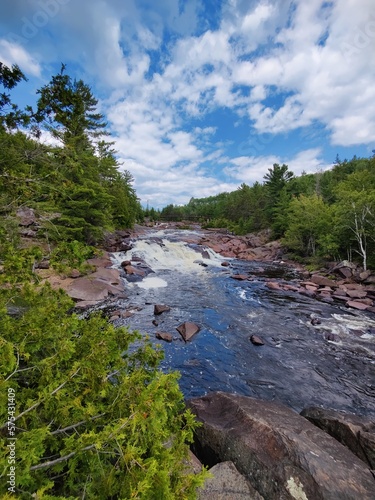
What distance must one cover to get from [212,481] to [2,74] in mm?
8363

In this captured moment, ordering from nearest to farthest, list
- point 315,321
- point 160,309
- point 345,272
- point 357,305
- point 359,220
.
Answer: point 315,321 → point 160,309 → point 357,305 → point 345,272 → point 359,220

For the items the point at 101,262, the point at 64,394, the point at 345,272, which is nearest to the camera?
the point at 64,394

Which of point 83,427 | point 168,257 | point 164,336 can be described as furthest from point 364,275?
point 83,427

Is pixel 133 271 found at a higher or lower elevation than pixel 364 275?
higher

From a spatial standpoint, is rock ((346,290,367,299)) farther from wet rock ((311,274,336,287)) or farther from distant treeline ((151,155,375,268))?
distant treeline ((151,155,375,268))

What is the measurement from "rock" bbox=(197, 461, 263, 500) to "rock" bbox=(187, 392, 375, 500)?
180 millimetres

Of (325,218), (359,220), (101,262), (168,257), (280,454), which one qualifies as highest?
(325,218)

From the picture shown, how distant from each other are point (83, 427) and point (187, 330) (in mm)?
7517

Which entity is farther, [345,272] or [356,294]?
[345,272]

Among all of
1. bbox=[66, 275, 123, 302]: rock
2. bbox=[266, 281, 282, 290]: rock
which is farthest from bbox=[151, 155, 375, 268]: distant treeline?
→ bbox=[66, 275, 123, 302]: rock

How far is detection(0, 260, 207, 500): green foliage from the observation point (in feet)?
5.94

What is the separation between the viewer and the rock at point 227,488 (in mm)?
3004

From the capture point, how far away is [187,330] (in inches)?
381

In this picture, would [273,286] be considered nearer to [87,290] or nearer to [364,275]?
[364,275]
